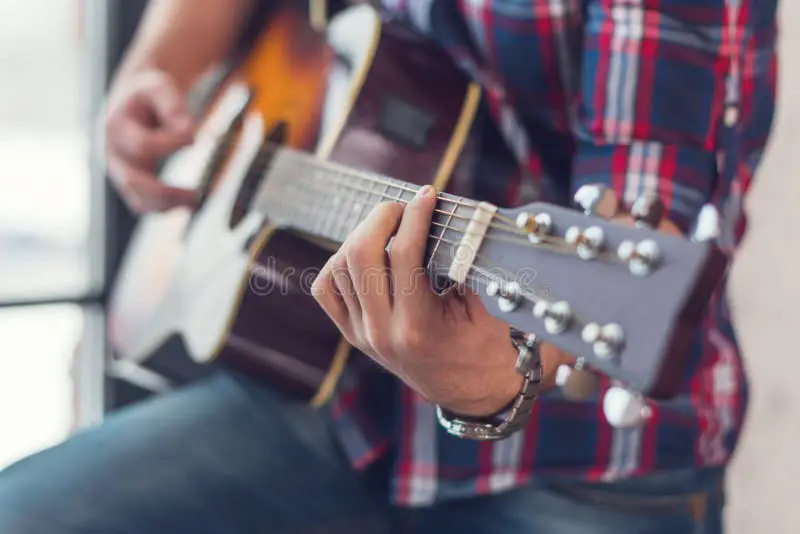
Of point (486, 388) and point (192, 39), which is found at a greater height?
point (192, 39)

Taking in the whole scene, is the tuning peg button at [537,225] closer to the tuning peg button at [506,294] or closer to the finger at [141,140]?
the tuning peg button at [506,294]

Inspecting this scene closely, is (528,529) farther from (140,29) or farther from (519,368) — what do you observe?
(140,29)

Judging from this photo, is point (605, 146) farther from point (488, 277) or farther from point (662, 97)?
point (488, 277)

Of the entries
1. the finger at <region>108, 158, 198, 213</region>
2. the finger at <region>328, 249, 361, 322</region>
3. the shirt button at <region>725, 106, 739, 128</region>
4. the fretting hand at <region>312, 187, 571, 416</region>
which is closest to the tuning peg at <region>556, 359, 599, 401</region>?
the fretting hand at <region>312, 187, 571, 416</region>

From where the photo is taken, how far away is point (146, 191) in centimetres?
80

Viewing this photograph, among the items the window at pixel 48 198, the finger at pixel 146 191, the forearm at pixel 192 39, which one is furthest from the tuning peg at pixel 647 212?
the window at pixel 48 198

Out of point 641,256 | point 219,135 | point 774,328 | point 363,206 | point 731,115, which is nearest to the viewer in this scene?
point 641,256

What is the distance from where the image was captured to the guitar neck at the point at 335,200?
1.20 feet

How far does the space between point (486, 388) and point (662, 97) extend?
237mm

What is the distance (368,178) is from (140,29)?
2.37ft

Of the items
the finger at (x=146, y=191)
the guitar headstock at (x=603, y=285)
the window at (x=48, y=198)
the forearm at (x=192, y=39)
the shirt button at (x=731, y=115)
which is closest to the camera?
the guitar headstock at (x=603, y=285)

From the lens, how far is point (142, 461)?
679 mm

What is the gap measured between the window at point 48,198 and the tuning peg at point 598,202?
0.87 metres

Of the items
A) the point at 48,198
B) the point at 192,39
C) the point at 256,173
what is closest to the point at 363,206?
the point at 256,173
